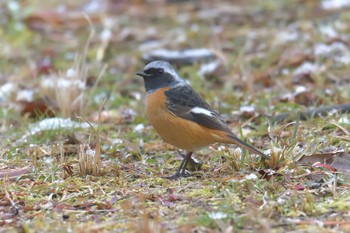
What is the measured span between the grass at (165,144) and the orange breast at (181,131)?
7.2 inches

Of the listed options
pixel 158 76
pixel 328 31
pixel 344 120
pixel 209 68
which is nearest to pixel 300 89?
pixel 344 120

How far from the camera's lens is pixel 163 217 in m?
4.05

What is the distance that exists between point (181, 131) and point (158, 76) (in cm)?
68

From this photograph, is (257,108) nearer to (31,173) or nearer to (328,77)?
(328,77)

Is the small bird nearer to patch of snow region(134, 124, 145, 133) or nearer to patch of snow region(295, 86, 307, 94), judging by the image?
patch of snow region(134, 124, 145, 133)

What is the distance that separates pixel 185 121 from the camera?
5.19 m

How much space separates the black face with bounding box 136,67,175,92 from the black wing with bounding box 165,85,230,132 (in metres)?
0.17

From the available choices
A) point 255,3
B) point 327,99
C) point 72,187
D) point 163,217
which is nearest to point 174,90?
point 72,187

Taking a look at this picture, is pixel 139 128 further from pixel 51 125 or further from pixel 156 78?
pixel 156 78

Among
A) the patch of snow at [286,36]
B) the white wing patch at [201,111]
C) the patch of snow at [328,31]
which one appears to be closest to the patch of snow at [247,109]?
the white wing patch at [201,111]

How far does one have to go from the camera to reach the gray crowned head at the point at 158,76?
5.60m

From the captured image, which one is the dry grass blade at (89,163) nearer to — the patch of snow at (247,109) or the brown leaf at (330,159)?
the brown leaf at (330,159)

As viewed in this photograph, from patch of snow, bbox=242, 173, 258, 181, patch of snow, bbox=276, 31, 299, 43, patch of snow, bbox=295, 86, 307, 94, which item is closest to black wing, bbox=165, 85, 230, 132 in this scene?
patch of snow, bbox=242, 173, 258, 181

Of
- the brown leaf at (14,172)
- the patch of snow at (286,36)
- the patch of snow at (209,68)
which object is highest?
the patch of snow at (286,36)
